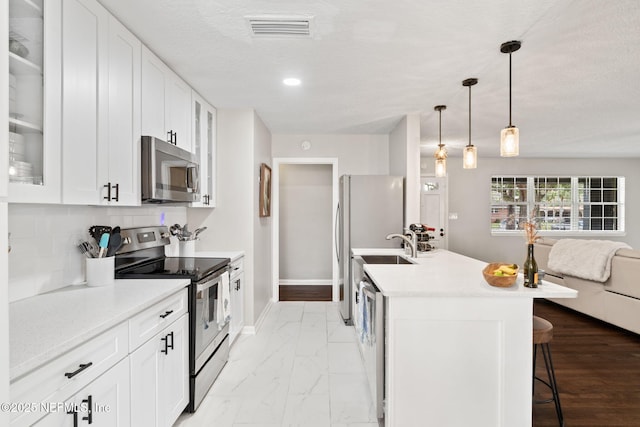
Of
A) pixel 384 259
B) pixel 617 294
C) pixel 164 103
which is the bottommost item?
pixel 617 294

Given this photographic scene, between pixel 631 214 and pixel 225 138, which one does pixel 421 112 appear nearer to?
pixel 225 138

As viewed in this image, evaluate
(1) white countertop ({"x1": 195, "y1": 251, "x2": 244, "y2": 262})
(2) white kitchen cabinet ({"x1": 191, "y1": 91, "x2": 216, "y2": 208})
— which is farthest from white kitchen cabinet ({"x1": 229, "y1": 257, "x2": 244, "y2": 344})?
(2) white kitchen cabinet ({"x1": 191, "y1": 91, "x2": 216, "y2": 208})

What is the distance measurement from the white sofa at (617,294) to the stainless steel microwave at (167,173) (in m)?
4.58

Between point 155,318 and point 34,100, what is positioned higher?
point 34,100

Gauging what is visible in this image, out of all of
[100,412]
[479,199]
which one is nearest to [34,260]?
[100,412]

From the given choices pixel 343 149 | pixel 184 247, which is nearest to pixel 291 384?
pixel 184 247

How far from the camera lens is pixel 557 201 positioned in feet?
23.2

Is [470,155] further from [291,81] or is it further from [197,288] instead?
[197,288]

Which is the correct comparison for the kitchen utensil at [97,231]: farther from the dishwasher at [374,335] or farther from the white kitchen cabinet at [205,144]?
the dishwasher at [374,335]

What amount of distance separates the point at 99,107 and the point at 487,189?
702 cm

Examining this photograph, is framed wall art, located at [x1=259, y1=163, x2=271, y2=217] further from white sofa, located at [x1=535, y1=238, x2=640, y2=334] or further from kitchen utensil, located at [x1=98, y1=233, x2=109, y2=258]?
white sofa, located at [x1=535, y1=238, x2=640, y2=334]

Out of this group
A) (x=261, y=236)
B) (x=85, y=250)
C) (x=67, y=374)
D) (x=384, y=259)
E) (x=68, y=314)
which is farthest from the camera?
(x=261, y=236)

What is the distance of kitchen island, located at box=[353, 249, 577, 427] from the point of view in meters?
1.82

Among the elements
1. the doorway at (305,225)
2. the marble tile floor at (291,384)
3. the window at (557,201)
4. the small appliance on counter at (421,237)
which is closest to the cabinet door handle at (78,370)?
the marble tile floor at (291,384)
